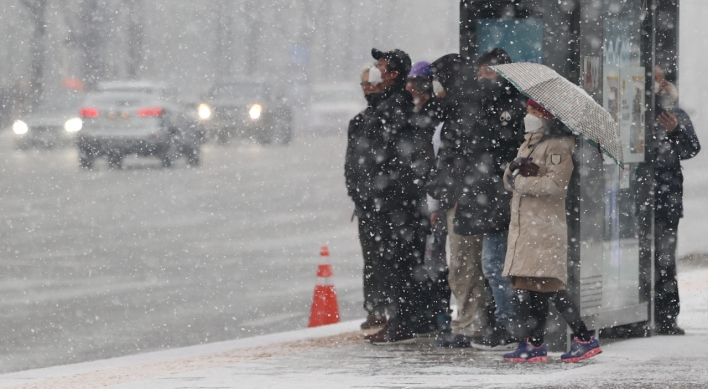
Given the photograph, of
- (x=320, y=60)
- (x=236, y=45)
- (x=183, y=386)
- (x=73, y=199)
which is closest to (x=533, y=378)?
(x=183, y=386)

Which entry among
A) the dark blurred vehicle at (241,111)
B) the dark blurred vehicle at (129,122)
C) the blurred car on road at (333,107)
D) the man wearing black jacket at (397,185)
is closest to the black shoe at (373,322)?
the man wearing black jacket at (397,185)

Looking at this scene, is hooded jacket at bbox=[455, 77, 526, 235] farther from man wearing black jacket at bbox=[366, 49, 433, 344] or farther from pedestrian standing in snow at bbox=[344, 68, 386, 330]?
pedestrian standing in snow at bbox=[344, 68, 386, 330]

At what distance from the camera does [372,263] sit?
899 centimetres

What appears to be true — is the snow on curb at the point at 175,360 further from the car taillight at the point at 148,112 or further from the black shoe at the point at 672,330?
the car taillight at the point at 148,112

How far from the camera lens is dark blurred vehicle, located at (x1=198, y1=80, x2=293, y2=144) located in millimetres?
38406

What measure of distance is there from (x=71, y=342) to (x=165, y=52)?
161 feet

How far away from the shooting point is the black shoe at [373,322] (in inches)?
364

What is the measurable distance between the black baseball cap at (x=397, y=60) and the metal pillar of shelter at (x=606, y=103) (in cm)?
44

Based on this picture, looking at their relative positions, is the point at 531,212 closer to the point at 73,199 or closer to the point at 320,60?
the point at 73,199

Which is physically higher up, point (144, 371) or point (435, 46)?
point (435, 46)

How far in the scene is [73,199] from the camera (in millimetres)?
21984

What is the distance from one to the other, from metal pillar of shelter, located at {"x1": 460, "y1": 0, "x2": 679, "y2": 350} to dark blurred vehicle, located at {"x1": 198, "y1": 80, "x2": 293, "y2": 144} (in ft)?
97.1

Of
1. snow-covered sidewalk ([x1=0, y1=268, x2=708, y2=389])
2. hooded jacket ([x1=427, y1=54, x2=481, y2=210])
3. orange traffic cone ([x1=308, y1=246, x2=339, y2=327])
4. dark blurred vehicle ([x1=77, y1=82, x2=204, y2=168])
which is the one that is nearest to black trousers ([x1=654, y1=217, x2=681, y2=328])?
snow-covered sidewalk ([x1=0, y1=268, x2=708, y2=389])

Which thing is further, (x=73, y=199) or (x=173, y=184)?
(x=173, y=184)
